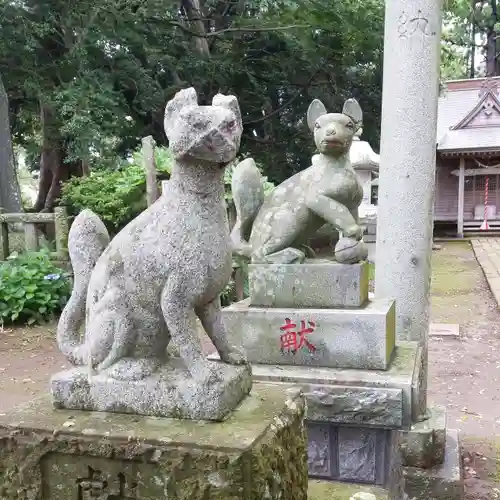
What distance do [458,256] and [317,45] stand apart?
19.2 feet

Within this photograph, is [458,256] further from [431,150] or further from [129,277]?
[129,277]

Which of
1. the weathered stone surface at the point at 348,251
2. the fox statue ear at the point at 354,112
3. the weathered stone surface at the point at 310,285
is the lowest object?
the weathered stone surface at the point at 310,285

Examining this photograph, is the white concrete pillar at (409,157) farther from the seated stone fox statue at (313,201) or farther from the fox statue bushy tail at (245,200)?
the fox statue bushy tail at (245,200)

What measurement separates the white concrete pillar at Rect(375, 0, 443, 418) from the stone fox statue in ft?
6.83

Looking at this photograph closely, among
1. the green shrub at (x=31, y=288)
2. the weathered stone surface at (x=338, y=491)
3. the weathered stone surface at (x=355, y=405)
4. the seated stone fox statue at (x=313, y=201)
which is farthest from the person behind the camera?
the green shrub at (x=31, y=288)

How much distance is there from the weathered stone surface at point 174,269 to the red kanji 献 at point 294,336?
1.11m

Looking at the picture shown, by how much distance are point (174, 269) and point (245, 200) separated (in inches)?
63.3

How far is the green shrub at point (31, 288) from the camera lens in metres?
7.00

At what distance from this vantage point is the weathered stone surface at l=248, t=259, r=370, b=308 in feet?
9.40

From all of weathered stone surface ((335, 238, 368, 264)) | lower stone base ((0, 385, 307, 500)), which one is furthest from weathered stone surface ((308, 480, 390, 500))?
weathered stone surface ((335, 238, 368, 264))

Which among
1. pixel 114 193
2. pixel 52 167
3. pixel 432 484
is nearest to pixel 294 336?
pixel 432 484

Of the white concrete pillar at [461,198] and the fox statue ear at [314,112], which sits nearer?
the fox statue ear at [314,112]

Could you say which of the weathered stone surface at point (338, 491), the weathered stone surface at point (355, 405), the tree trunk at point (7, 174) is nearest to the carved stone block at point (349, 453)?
the weathered stone surface at point (355, 405)

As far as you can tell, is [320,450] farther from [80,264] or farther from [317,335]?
[80,264]
